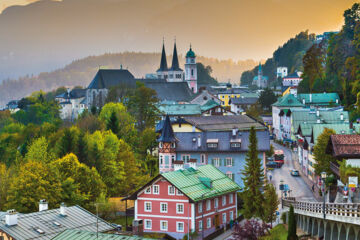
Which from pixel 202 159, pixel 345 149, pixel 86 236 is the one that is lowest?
pixel 86 236

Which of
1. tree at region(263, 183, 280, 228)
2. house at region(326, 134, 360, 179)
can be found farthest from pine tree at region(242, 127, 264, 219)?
house at region(326, 134, 360, 179)

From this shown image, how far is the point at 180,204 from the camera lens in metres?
54.0

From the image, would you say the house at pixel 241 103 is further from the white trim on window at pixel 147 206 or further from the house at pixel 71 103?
the white trim on window at pixel 147 206

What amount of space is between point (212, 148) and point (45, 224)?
34.5 meters

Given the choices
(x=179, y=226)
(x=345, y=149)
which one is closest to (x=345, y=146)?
(x=345, y=149)

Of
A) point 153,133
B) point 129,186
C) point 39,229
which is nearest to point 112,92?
point 153,133

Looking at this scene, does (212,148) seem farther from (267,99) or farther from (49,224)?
(267,99)

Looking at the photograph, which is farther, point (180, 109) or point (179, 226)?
point (180, 109)

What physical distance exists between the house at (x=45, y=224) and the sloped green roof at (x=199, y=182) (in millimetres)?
11039

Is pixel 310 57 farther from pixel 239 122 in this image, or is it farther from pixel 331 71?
pixel 239 122

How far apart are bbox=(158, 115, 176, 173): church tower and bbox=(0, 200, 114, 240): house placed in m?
28.4

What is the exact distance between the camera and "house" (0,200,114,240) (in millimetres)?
39594

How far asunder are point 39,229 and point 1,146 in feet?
190

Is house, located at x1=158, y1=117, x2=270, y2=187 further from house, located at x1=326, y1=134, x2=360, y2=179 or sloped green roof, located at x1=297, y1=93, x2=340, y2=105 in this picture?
sloped green roof, located at x1=297, y1=93, x2=340, y2=105
